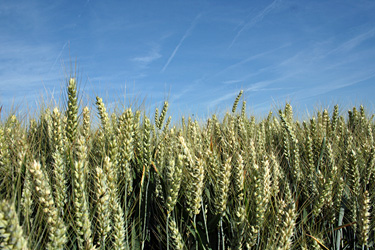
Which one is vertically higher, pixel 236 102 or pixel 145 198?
pixel 236 102

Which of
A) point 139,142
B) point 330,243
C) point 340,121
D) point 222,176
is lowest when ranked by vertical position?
point 330,243

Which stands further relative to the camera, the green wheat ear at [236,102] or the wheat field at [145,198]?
the green wheat ear at [236,102]

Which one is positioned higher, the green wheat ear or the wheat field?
the green wheat ear

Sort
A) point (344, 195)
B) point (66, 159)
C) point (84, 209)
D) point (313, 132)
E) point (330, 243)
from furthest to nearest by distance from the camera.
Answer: point (313, 132) < point (344, 195) < point (330, 243) < point (66, 159) < point (84, 209)

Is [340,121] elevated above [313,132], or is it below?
above

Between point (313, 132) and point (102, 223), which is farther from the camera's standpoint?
point (313, 132)

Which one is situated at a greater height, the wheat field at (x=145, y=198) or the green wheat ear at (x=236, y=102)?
the green wheat ear at (x=236, y=102)

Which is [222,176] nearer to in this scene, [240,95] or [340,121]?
[240,95]

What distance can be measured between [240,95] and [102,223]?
13.6 ft

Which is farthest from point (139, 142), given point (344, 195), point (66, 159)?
point (344, 195)

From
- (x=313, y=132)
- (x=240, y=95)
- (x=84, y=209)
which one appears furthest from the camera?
(x=240, y=95)

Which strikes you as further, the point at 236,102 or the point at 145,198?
the point at 236,102

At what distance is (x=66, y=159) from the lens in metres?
2.05

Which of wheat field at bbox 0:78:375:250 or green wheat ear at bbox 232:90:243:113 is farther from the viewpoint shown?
green wheat ear at bbox 232:90:243:113
